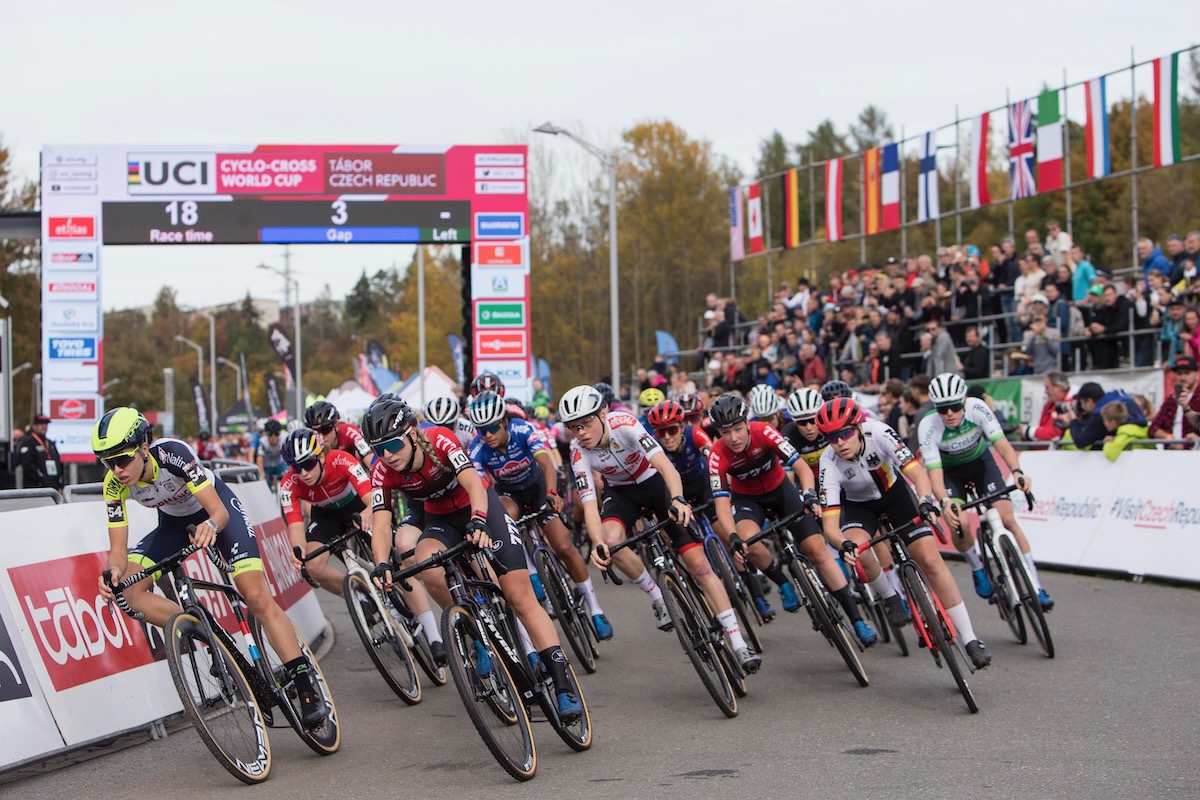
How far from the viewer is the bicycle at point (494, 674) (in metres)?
6.50

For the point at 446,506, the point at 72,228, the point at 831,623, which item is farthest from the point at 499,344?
the point at 446,506

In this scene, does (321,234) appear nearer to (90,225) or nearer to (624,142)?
(90,225)

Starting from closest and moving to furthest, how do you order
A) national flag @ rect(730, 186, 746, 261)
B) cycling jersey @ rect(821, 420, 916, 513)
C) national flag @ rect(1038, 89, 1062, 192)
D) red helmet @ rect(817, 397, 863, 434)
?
red helmet @ rect(817, 397, 863, 434), cycling jersey @ rect(821, 420, 916, 513), national flag @ rect(1038, 89, 1062, 192), national flag @ rect(730, 186, 746, 261)

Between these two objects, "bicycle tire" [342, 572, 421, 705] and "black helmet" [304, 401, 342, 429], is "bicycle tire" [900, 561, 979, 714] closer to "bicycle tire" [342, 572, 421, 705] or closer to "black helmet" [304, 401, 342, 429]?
"bicycle tire" [342, 572, 421, 705]

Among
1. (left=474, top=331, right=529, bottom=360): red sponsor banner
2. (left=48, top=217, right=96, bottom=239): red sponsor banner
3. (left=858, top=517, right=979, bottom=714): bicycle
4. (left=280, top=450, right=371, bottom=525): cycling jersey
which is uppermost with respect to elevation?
(left=48, top=217, right=96, bottom=239): red sponsor banner

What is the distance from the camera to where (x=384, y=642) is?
9289 millimetres

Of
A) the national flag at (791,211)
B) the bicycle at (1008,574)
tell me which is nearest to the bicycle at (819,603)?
the bicycle at (1008,574)

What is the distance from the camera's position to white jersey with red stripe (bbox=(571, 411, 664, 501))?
8906mm

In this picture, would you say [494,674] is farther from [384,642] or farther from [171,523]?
[384,642]

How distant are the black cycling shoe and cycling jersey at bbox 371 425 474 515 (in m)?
3.21

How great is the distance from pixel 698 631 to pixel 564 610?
217cm

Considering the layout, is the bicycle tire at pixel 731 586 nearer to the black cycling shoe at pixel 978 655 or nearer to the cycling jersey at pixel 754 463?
the cycling jersey at pixel 754 463

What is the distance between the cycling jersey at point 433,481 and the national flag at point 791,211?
2469 cm

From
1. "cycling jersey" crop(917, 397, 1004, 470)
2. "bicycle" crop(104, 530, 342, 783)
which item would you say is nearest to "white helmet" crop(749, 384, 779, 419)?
"cycling jersey" crop(917, 397, 1004, 470)
